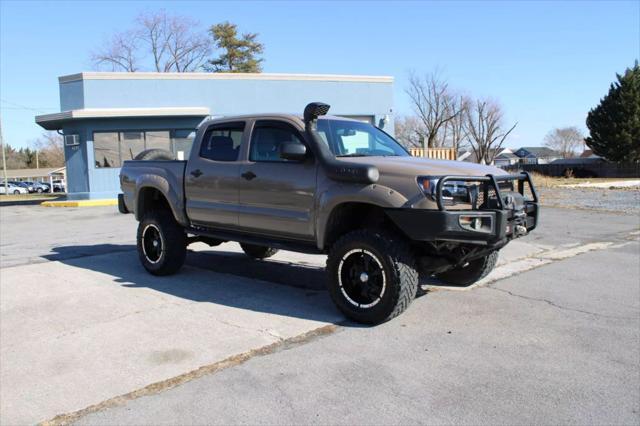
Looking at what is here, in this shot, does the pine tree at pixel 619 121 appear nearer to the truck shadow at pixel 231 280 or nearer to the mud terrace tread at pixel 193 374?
the truck shadow at pixel 231 280

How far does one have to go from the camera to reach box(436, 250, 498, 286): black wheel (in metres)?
6.29

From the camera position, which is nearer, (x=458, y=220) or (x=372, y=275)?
(x=458, y=220)

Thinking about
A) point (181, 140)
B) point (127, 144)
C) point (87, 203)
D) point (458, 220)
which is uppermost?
point (181, 140)

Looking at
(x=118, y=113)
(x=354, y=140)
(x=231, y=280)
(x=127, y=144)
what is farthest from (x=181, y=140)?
(x=354, y=140)

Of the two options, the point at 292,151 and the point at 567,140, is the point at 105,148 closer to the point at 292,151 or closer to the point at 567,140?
the point at 292,151

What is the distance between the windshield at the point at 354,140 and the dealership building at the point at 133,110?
16.1 m

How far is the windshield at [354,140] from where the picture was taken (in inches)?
228

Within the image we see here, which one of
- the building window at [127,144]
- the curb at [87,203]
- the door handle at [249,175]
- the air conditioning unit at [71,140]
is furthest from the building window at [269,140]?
the air conditioning unit at [71,140]

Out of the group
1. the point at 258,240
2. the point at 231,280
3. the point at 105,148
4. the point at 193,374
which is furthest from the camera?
the point at 105,148

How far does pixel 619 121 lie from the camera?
50.8 meters

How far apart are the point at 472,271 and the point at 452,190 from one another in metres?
1.84

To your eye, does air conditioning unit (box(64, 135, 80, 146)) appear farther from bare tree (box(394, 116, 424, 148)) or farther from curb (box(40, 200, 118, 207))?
bare tree (box(394, 116, 424, 148))

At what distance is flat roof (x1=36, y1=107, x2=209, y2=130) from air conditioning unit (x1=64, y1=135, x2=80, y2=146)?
664 mm

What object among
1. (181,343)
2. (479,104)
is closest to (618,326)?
(181,343)
